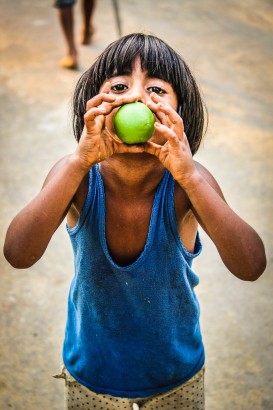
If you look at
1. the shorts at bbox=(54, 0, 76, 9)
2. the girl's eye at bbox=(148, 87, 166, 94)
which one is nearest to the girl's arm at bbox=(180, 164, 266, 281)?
the girl's eye at bbox=(148, 87, 166, 94)

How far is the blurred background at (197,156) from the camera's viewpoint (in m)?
2.62

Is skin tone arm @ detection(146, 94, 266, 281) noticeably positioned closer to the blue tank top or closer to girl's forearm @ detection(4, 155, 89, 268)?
the blue tank top

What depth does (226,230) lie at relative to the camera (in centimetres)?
148

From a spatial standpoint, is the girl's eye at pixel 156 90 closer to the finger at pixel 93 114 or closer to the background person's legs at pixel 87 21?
the finger at pixel 93 114

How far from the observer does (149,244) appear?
1.53m

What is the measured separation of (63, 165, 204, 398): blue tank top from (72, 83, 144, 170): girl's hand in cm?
14

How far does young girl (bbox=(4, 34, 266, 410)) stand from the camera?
1475 millimetres

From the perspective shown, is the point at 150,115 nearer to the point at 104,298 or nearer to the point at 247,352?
the point at 104,298

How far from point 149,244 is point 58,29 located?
17.4 ft

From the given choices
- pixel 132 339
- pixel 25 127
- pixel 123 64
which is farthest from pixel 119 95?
pixel 25 127

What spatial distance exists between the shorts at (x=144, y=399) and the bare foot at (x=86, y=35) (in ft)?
15.7

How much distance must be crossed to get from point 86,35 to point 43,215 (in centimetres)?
475

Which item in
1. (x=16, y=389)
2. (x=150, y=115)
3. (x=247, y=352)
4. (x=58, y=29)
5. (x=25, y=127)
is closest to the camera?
(x=150, y=115)

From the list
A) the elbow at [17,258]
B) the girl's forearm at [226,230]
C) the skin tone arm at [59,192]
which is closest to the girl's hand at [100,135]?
the skin tone arm at [59,192]
